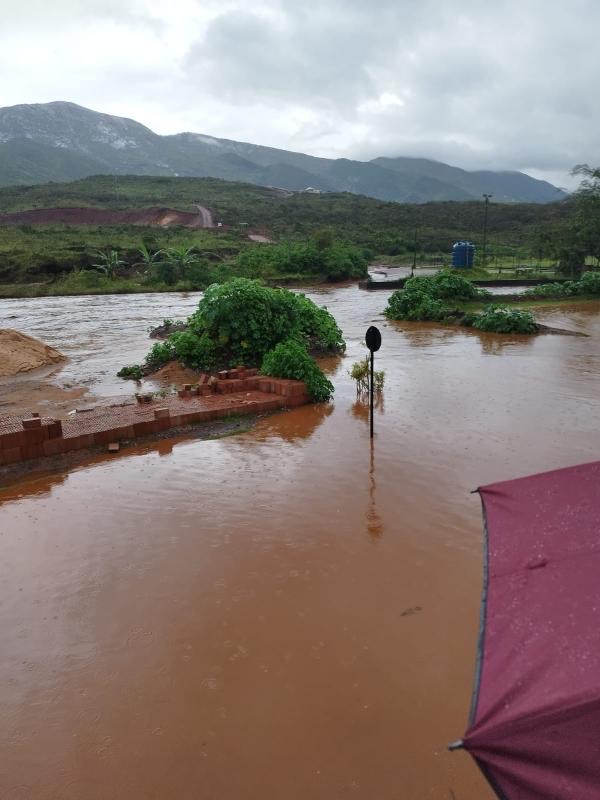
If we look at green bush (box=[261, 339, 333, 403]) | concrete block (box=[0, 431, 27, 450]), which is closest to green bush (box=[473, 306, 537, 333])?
green bush (box=[261, 339, 333, 403])

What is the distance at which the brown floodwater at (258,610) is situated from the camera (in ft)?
11.7

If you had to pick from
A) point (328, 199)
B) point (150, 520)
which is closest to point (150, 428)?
point (150, 520)

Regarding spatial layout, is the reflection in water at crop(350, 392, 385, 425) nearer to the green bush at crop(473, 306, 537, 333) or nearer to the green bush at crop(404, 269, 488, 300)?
the green bush at crop(473, 306, 537, 333)

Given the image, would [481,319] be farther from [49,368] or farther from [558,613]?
[558,613]

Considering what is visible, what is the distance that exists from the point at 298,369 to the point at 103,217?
2382 inches

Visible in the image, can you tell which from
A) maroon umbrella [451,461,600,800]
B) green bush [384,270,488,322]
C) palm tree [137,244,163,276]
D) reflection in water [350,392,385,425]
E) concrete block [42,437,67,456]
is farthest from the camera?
palm tree [137,244,163,276]

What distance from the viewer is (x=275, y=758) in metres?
3.60

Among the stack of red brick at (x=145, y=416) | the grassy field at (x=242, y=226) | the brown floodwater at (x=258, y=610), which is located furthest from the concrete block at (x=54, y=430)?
the grassy field at (x=242, y=226)

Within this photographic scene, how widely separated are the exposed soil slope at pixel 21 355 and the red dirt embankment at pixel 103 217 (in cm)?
4890

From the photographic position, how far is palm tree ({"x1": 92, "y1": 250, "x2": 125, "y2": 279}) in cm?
3759

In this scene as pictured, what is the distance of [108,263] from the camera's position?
3778 cm

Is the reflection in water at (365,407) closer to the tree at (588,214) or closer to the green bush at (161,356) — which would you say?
the green bush at (161,356)

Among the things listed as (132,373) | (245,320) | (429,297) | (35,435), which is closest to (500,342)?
(429,297)

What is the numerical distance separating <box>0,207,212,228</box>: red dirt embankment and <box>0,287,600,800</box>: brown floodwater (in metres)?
57.4
